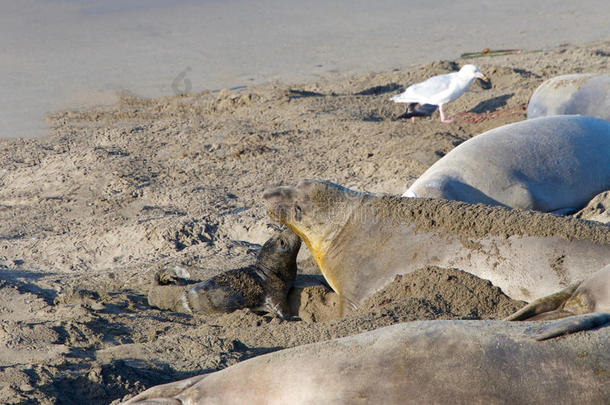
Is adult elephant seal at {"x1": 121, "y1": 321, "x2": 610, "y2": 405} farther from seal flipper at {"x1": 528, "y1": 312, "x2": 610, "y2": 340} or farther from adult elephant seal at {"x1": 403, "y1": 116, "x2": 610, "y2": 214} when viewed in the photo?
adult elephant seal at {"x1": 403, "y1": 116, "x2": 610, "y2": 214}

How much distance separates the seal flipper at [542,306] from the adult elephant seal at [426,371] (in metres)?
0.47

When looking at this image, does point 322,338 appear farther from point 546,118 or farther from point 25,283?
point 546,118

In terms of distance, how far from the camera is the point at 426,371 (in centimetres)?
235


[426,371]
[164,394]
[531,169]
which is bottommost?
[531,169]

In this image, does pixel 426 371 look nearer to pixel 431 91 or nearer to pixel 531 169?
pixel 531 169

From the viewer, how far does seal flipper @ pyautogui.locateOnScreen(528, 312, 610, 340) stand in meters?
2.38

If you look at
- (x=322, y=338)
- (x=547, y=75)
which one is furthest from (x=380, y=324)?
(x=547, y=75)

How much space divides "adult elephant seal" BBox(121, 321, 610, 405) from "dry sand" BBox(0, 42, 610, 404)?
26.2 inches

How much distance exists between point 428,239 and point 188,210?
2758 mm

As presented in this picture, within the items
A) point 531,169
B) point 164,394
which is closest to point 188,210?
point 531,169

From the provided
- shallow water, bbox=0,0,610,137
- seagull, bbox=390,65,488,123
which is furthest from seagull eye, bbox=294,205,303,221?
shallow water, bbox=0,0,610,137

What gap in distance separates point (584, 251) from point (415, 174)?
9.77 feet

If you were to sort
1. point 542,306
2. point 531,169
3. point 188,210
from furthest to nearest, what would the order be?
point 188,210 < point 531,169 < point 542,306

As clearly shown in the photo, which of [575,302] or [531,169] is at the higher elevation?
[575,302]
